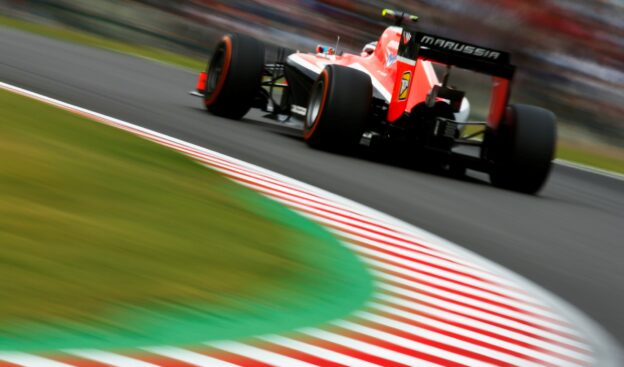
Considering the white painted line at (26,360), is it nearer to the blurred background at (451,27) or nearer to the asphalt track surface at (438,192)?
the asphalt track surface at (438,192)

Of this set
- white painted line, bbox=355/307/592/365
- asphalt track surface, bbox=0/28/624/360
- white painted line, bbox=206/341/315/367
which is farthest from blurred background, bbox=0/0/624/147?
white painted line, bbox=206/341/315/367

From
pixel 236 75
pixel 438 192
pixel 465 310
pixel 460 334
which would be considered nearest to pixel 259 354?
pixel 460 334

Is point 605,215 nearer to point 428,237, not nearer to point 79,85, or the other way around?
point 428,237

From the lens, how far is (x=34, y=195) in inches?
205

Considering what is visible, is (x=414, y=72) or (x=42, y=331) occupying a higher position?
(x=414, y=72)

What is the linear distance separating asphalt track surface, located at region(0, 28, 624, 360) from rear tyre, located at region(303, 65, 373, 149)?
212 mm

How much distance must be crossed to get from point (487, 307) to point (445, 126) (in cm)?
479

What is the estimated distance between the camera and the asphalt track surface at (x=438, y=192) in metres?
6.75

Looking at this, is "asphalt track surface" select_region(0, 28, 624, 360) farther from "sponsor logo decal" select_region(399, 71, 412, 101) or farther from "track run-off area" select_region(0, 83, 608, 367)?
"sponsor logo decal" select_region(399, 71, 412, 101)

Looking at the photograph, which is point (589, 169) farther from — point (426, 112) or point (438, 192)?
point (438, 192)

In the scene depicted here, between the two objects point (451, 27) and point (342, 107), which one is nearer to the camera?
point (342, 107)

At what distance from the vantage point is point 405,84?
32.8ft

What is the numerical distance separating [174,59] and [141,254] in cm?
1756

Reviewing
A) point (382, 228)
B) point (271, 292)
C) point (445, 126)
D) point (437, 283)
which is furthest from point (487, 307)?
point (445, 126)
